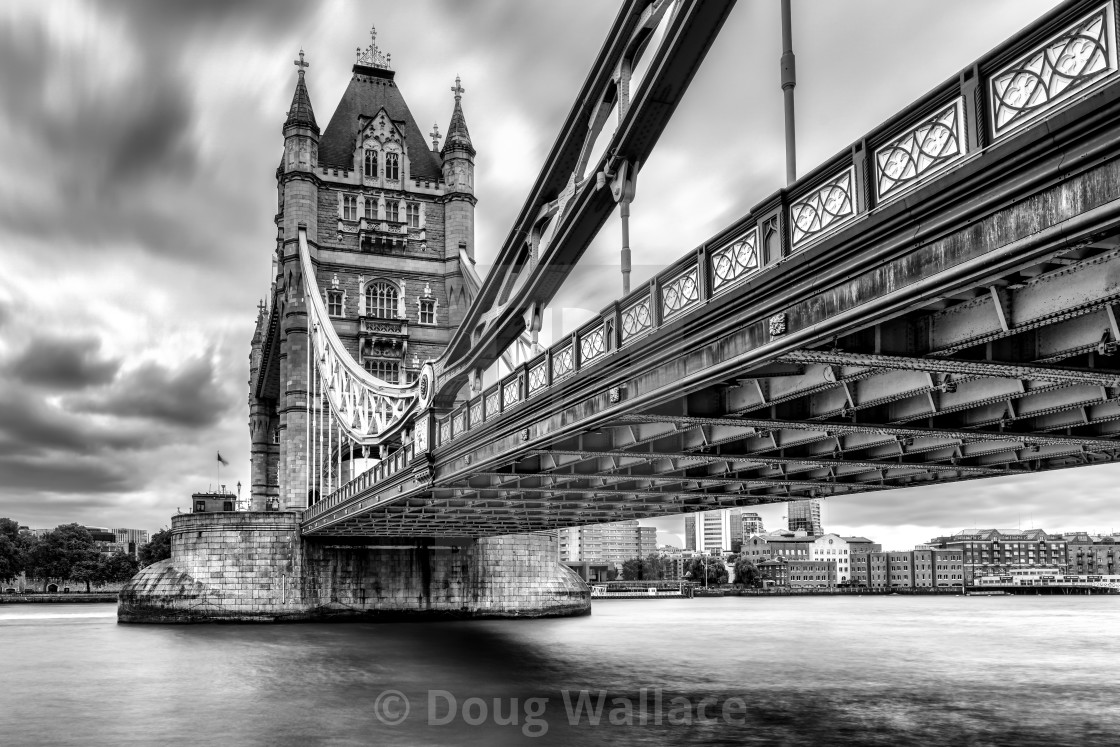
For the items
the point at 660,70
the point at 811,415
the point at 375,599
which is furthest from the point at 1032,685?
the point at 375,599

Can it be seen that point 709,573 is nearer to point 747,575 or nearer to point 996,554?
point 747,575

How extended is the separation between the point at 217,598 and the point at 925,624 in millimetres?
40246

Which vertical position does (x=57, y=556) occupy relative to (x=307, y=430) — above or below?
below

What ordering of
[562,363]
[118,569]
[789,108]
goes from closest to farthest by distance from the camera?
[789,108], [562,363], [118,569]

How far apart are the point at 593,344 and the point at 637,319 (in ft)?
6.09

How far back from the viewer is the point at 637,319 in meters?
14.8

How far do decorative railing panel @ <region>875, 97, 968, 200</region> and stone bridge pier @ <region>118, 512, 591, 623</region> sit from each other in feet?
145

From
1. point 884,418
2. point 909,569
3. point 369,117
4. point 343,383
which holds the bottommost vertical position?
point 909,569

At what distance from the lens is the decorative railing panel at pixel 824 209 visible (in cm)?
961

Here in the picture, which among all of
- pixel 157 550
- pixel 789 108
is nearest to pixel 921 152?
pixel 789 108

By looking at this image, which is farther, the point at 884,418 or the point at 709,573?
the point at 709,573

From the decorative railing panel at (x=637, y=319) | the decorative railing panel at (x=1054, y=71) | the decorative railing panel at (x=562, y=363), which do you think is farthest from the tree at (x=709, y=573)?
the decorative railing panel at (x=1054, y=71)

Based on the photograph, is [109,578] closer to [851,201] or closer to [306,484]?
[306,484]

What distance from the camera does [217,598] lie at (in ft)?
161
